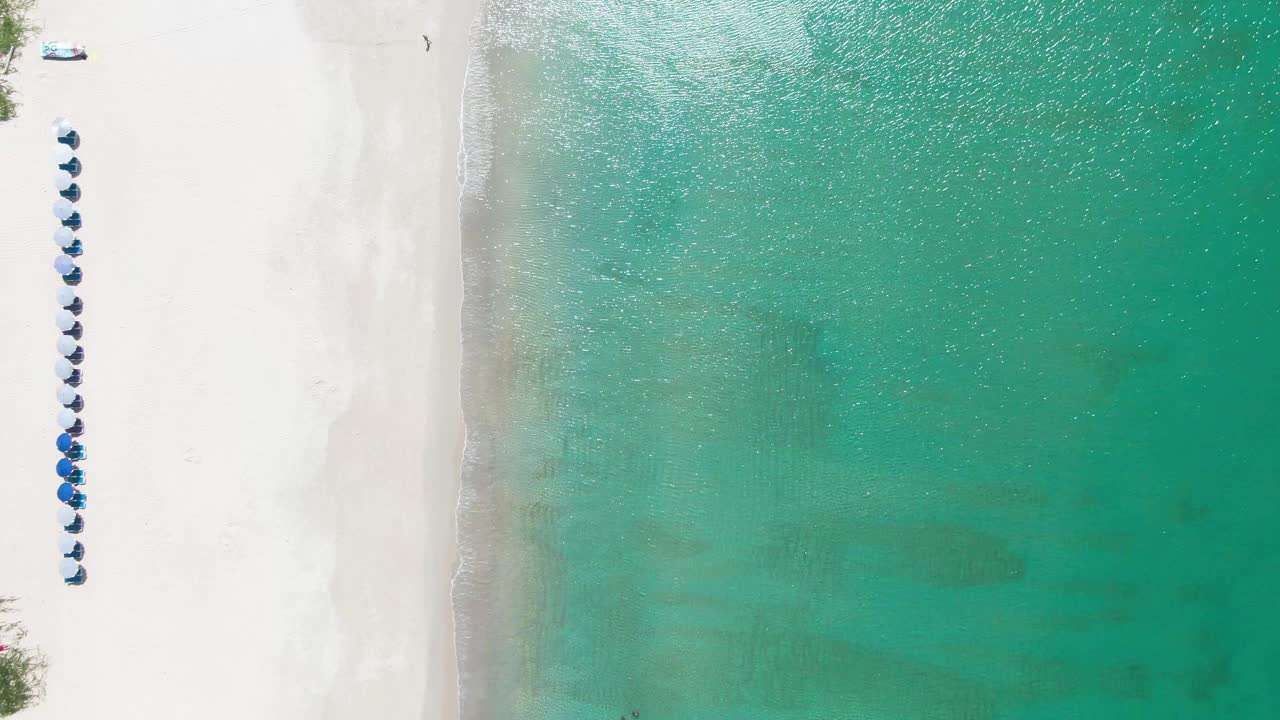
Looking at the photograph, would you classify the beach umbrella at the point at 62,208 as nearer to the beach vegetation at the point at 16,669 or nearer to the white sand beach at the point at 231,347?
A: the white sand beach at the point at 231,347

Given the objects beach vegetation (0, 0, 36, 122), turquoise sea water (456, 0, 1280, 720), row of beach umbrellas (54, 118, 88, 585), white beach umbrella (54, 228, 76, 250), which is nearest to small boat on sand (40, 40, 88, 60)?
beach vegetation (0, 0, 36, 122)

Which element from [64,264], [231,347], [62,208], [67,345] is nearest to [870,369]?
[231,347]

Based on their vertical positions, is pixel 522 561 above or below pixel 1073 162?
below

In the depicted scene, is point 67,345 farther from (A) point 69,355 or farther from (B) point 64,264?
(B) point 64,264

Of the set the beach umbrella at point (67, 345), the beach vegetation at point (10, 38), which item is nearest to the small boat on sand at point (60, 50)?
the beach vegetation at point (10, 38)

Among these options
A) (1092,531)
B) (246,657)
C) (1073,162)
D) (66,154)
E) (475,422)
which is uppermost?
(1073,162)

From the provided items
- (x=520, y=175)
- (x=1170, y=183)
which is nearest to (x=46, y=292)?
(x=520, y=175)

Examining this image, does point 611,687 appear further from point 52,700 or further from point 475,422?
point 52,700
